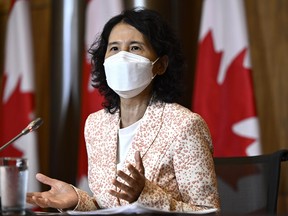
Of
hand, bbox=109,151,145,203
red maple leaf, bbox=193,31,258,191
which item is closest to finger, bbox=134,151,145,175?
hand, bbox=109,151,145,203

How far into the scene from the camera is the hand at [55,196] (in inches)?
80.0

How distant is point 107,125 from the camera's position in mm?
2391

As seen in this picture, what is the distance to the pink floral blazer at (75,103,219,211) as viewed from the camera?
2090 millimetres

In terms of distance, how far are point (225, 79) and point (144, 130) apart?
1.54 metres

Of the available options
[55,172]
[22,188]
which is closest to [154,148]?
[22,188]

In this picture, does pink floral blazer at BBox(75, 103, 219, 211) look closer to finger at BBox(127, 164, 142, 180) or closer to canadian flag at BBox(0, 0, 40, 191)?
finger at BBox(127, 164, 142, 180)

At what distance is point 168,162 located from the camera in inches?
85.1

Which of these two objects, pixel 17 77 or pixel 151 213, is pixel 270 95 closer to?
pixel 17 77

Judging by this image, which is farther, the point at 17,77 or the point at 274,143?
the point at 17,77

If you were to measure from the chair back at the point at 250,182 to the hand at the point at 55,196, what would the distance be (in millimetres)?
557

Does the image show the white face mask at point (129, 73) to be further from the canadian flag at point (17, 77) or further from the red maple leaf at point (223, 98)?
the canadian flag at point (17, 77)

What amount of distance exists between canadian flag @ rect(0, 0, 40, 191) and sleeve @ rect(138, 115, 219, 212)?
234 centimetres

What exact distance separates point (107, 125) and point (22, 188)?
0.83m

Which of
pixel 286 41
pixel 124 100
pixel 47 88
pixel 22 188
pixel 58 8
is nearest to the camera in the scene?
pixel 22 188
